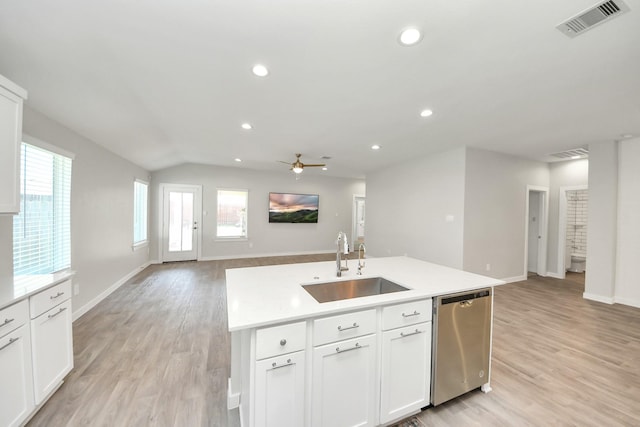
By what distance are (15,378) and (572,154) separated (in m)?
7.54

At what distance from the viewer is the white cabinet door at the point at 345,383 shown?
1357 mm

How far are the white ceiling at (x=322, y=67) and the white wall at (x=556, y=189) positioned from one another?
1827mm

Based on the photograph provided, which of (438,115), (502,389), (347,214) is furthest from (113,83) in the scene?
(347,214)

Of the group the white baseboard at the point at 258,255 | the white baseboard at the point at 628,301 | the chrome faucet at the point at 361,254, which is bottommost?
the white baseboard at the point at 258,255

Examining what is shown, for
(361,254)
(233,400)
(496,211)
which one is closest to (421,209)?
(496,211)

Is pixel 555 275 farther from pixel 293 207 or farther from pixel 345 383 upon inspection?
pixel 293 207

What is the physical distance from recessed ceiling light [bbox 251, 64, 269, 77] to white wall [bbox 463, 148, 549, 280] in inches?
148

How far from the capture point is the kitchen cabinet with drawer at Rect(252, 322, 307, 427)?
1.22 m

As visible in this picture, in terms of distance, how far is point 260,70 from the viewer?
6.61ft

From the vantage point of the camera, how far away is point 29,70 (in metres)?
1.83

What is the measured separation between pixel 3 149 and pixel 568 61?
389 cm

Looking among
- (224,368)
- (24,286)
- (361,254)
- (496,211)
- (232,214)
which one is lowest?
(224,368)

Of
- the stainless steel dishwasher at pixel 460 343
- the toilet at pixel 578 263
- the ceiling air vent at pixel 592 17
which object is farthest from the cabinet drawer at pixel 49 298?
the toilet at pixel 578 263

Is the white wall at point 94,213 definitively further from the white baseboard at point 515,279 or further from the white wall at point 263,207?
the white baseboard at point 515,279
